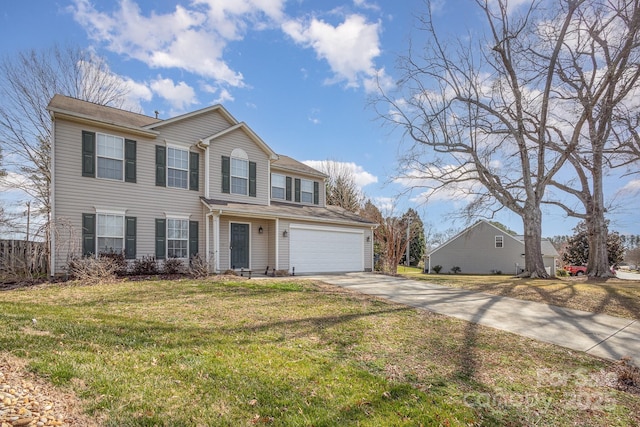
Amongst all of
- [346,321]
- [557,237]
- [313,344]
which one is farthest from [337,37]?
[557,237]

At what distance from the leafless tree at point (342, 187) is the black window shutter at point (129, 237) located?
20554 mm

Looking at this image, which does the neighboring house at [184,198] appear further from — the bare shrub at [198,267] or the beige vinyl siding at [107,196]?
the bare shrub at [198,267]

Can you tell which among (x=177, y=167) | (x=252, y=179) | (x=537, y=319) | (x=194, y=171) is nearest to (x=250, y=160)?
(x=252, y=179)

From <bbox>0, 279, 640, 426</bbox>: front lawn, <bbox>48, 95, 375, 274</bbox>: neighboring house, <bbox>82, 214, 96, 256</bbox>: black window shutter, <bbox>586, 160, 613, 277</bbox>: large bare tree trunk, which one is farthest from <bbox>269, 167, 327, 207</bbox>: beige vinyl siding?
<bbox>586, 160, 613, 277</bbox>: large bare tree trunk

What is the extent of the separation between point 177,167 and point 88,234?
388cm

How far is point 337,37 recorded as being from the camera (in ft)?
39.1

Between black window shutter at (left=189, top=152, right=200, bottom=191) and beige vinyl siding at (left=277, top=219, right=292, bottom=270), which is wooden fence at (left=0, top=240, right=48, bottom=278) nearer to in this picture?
black window shutter at (left=189, top=152, right=200, bottom=191)

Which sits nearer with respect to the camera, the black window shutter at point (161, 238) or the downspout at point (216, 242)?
the black window shutter at point (161, 238)

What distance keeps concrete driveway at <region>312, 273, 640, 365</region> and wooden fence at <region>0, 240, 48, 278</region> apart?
1004 centimetres

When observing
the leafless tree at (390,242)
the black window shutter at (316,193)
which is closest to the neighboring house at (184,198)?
the black window shutter at (316,193)

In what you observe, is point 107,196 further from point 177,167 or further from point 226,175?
point 226,175

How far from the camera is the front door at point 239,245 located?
13.8 m

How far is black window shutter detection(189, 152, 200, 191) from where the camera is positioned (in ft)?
43.9

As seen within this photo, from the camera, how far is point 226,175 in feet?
46.7
